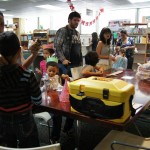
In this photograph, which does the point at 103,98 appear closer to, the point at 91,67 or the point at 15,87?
the point at 15,87

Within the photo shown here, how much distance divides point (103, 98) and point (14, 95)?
55 cm

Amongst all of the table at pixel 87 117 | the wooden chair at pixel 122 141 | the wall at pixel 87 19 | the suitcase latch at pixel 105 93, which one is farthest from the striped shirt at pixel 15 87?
the wall at pixel 87 19

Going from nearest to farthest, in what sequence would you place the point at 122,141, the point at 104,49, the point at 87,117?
1. the point at 87,117
2. the point at 122,141
3. the point at 104,49

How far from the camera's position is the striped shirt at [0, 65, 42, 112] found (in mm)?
1269

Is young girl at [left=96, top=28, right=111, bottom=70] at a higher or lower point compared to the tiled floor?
higher

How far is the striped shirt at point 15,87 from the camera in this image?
1269mm

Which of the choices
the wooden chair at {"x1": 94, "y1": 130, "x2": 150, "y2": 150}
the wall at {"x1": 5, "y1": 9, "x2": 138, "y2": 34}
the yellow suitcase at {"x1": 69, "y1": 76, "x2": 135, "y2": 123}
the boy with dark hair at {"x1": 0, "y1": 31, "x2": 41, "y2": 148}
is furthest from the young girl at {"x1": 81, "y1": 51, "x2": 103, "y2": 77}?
the wall at {"x1": 5, "y1": 9, "x2": 138, "y2": 34}

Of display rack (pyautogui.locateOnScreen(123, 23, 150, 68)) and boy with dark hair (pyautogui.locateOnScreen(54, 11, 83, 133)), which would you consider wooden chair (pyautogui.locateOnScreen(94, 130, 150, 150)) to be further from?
display rack (pyautogui.locateOnScreen(123, 23, 150, 68))

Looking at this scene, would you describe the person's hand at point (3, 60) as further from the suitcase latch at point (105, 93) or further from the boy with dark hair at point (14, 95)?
the suitcase latch at point (105, 93)

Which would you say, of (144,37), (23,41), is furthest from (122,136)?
(23,41)

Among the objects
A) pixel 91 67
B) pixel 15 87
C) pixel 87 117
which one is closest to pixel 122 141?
pixel 87 117

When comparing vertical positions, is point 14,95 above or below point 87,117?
above

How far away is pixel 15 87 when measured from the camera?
128 centimetres

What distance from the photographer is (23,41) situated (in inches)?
396
